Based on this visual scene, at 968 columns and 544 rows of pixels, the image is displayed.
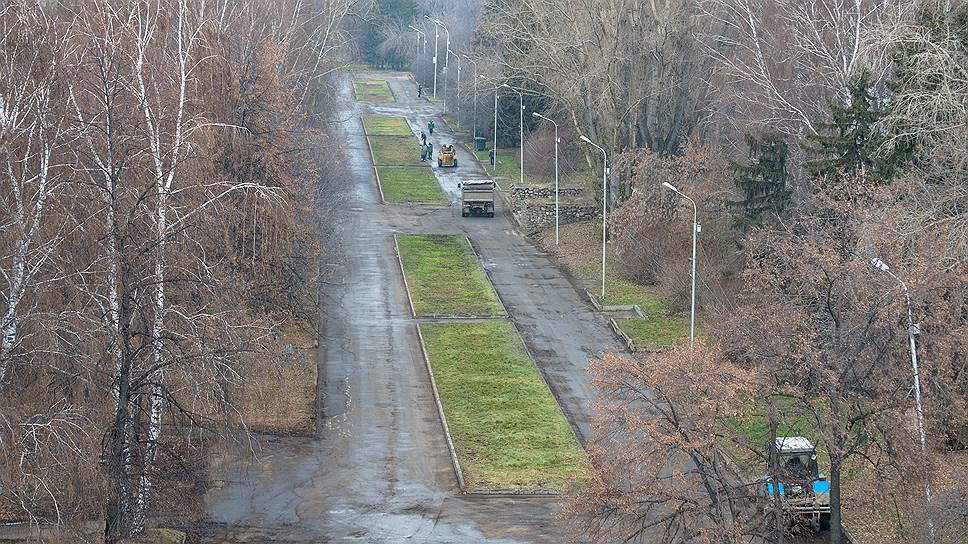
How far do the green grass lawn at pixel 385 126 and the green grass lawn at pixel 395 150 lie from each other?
66.2 inches

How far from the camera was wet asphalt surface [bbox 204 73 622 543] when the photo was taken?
87.6 feet

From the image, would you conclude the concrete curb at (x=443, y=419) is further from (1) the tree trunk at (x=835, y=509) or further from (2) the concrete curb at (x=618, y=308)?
(1) the tree trunk at (x=835, y=509)

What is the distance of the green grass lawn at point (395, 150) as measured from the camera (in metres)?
75.6

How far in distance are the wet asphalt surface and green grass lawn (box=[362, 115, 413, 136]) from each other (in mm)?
27595

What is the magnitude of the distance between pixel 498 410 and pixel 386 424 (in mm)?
3036

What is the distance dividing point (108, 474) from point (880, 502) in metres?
13.3

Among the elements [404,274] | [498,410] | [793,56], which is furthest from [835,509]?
[404,274]

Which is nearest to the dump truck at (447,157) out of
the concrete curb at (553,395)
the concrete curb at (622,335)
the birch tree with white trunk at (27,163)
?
the concrete curb at (553,395)

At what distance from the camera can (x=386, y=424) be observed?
110 feet

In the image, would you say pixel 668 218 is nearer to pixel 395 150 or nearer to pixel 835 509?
pixel 835 509

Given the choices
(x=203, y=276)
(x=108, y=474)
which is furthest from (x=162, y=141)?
(x=108, y=474)

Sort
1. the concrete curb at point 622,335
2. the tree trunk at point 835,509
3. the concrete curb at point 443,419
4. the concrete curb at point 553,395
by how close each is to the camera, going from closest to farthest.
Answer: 1. the tree trunk at point 835,509
2. the concrete curb at point 443,419
3. the concrete curb at point 553,395
4. the concrete curb at point 622,335

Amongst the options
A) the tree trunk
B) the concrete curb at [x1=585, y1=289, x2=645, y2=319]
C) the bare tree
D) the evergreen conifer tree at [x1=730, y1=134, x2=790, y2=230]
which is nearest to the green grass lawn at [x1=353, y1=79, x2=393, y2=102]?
the bare tree

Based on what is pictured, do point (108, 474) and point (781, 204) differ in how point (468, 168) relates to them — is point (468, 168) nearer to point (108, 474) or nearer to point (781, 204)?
point (781, 204)
